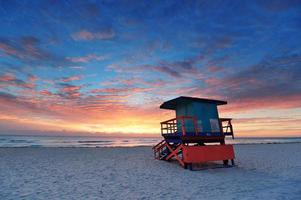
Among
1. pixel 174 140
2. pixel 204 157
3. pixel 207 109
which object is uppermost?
pixel 207 109

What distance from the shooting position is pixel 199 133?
13.2 m

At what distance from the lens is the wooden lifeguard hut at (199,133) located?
12.5 m

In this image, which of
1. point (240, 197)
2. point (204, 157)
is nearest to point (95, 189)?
point (240, 197)

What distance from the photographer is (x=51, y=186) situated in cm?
834

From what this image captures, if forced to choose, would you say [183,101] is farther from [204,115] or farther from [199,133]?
[199,133]

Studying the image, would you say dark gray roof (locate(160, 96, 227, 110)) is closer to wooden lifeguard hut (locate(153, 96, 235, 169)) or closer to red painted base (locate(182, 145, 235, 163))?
wooden lifeguard hut (locate(153, 96, 235, 169))

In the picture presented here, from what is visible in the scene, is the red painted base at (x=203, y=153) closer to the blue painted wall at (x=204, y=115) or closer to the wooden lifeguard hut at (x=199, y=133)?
the wooden lifeguard hut at (x=199, y=133)

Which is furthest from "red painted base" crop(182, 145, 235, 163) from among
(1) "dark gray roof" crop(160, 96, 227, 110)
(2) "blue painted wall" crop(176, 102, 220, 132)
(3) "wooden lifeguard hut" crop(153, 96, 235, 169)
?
(1) "dark gray roof" crop(160, 96, 227, 110)

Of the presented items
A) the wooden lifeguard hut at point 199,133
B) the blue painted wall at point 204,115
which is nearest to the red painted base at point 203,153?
the wooden lifeguard hut at point 199,133

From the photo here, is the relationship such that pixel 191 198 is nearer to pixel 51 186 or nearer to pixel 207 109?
pixel 51 186

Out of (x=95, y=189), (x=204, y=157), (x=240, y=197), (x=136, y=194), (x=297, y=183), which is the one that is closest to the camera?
(x=240, y=197)

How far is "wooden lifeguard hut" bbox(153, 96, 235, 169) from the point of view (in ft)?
40.9

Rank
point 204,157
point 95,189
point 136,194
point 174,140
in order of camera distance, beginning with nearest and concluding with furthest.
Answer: point 136,194 → point 95,189 → point 204,157 → point 174,140

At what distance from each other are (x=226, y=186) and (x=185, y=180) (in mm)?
2012
